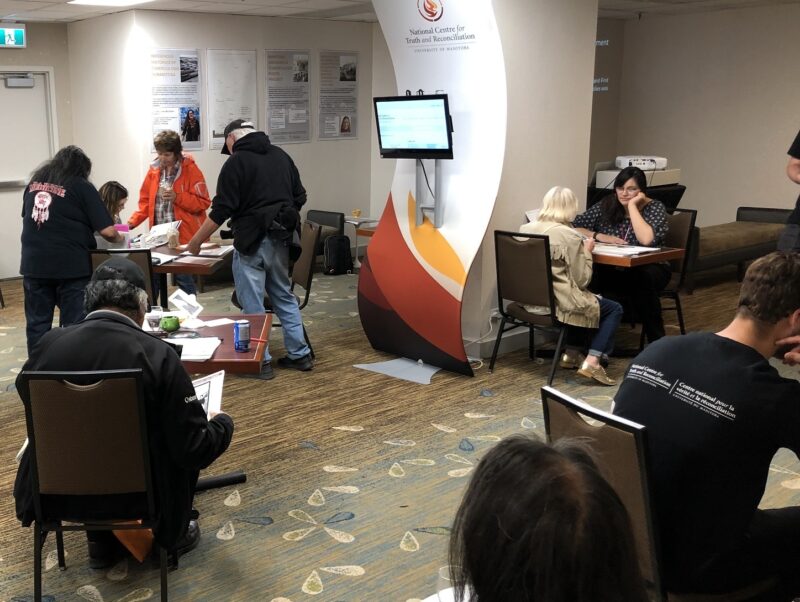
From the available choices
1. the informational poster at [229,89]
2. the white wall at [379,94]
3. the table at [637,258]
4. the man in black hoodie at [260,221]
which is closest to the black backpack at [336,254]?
the white wall at [379,94]

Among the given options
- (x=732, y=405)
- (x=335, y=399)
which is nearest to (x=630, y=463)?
(x=732, y=405)

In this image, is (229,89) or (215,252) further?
(229,89)

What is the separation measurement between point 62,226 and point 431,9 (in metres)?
2.55

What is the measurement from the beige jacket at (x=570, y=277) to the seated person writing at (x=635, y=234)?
28.3 inches

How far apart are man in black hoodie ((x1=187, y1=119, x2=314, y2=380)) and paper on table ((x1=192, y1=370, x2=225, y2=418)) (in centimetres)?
190

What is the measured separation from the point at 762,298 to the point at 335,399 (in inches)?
123

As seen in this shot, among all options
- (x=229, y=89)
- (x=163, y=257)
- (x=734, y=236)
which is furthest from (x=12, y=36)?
(x=734, y=236)

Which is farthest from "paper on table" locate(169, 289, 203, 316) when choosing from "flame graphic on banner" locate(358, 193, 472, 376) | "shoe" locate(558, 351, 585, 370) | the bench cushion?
the bench cushion

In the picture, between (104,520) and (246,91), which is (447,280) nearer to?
(104,520)

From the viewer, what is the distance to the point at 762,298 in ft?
7.34

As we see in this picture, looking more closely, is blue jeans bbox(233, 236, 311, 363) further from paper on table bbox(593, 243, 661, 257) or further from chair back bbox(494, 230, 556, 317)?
paper on table bbox(593, 243, 661, 257)

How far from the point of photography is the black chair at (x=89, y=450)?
8.37 ft

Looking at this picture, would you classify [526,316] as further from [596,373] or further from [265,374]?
[265,374]

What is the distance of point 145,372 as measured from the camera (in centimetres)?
264
